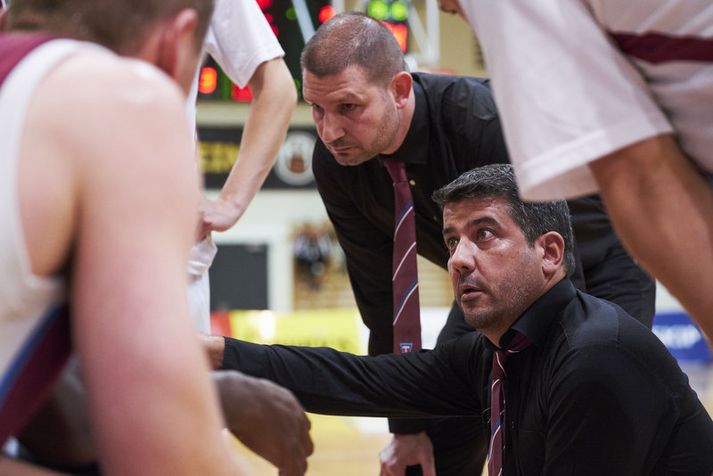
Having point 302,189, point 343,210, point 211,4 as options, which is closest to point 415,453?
point 343,210

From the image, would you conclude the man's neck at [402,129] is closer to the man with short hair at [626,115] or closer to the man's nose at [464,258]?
the man's nose at [464,258]

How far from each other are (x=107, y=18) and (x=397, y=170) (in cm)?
237

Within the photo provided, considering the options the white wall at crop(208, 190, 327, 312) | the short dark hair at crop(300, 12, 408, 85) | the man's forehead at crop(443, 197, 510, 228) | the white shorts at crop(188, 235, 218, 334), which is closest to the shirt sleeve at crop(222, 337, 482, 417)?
the white shorts at crop(188, 235, 218, 334)

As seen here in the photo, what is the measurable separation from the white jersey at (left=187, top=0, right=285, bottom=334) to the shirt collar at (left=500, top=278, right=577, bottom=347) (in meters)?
0.87

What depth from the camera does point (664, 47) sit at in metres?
1.34

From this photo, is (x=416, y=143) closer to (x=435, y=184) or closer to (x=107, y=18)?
(x=435, y=184)

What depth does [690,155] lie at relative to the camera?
141 cm

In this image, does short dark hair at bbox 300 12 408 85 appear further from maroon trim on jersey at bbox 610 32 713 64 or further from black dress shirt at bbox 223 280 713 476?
maroon trim on jersey at bbox 610 32 713 64

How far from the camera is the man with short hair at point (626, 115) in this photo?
4.40 feet

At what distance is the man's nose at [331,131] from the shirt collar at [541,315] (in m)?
0.94

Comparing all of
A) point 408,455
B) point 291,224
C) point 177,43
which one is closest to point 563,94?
point 177,43

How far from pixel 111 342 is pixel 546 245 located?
222 cm

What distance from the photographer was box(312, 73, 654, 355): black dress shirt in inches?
138

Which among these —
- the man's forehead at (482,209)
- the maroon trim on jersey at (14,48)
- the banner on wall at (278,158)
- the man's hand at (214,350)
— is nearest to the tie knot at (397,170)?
the man's forehead at (482,209)
